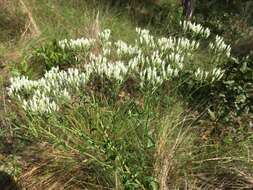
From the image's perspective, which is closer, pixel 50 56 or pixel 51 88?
pixel 51 88

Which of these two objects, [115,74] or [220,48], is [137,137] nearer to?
[115,74]

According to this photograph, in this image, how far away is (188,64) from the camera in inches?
223

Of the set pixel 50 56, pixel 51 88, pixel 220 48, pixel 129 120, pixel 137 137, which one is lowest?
pixel 50 56

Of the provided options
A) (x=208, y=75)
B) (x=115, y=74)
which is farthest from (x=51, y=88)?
(x=208, y=75)

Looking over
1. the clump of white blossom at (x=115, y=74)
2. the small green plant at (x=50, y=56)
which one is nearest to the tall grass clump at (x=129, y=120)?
the clump of white blossom at (x=115, y=74)

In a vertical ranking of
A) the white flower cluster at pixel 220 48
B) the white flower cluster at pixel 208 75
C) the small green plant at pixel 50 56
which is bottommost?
the small green plant at pixel 50 56

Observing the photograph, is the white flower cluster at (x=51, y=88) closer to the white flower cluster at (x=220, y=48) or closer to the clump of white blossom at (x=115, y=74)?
the clump of white blossom at (x=115, y=74)

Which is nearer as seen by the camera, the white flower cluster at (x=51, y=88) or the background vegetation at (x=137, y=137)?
the background vegetation at (x=137, y=137)

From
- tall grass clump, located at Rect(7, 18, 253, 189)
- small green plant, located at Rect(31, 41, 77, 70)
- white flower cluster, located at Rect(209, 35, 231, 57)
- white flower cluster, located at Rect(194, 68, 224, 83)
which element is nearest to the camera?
tall grass clump, located at Rect(7, 18, 253, 189)

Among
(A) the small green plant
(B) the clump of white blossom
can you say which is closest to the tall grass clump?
(B) the clump of white blossom

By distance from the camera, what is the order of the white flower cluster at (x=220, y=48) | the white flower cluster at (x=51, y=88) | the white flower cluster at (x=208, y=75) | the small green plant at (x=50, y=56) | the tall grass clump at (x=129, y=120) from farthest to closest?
the small green plant at (x=50, y=56)
the white flower cluster at (x=220, y=48)
the white flower cluster at (x=208, y=75)
the white flower cluster at (x=51, y=88)
the tall grass clump at (x=129, y=120)

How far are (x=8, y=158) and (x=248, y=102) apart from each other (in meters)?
2.63

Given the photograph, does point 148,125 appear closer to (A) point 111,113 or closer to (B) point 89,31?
(A) point 111,113

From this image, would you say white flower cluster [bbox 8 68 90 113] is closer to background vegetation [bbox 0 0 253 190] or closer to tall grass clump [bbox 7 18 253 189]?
tall grass clump [bbox 7 18 253 189]
